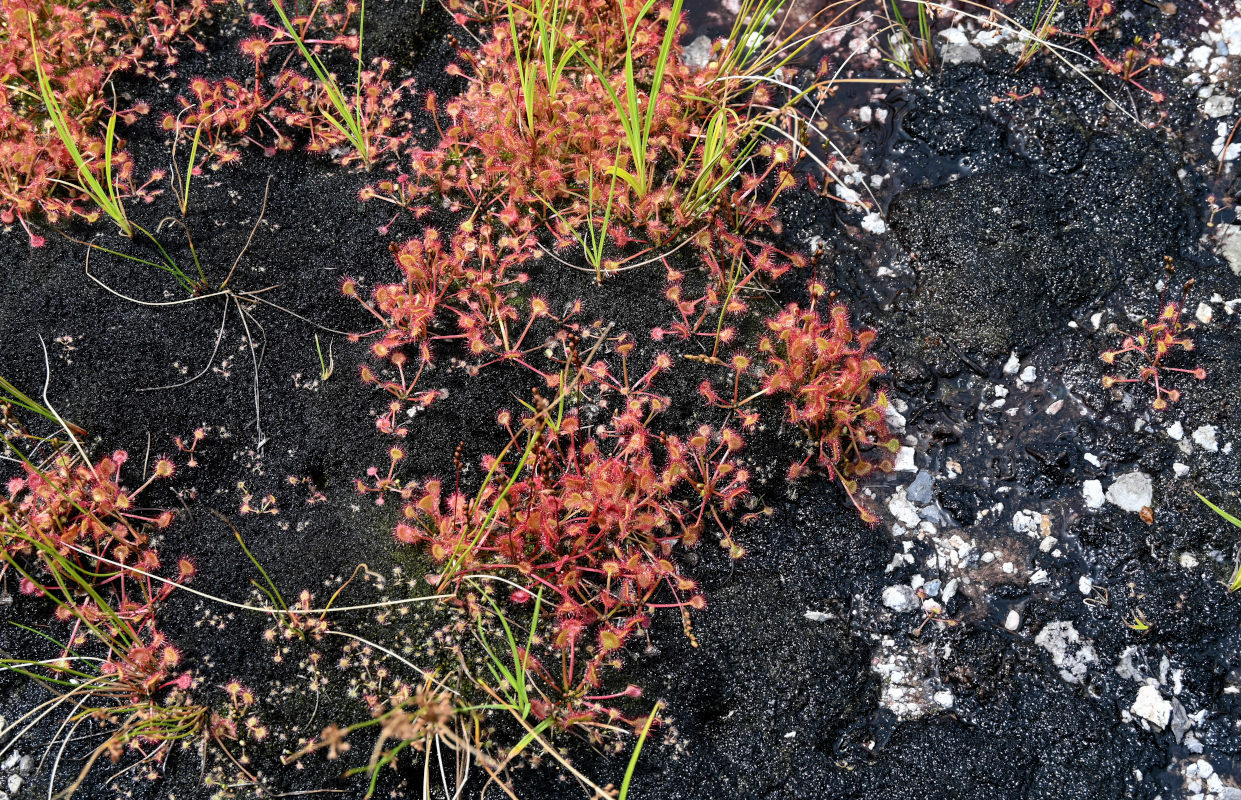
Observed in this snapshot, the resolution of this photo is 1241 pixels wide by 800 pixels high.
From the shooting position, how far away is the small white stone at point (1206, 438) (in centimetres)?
256

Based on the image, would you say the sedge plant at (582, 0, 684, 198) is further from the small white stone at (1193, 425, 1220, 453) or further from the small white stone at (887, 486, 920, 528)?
the small white stone at (1193, 425, 1220, 453)

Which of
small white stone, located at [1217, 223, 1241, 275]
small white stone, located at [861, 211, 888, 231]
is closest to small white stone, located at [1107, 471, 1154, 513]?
small white stone, located at [1217, 223, 1241, 275]

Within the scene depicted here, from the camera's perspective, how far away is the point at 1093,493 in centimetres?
254

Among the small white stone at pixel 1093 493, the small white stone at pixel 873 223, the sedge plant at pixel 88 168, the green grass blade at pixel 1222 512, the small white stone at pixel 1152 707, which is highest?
the sedge plant at pixel 88 168

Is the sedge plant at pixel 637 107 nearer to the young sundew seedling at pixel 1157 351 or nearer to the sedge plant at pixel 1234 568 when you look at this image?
the young sundew seedling at pixel 1157 351

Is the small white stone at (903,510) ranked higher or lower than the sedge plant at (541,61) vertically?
lower

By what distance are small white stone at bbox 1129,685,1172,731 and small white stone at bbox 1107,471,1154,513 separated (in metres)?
0.53

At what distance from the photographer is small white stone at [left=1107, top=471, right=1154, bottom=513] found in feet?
8.23

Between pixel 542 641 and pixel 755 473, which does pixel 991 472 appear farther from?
pixel 542 641

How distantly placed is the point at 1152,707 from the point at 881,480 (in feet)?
3.01

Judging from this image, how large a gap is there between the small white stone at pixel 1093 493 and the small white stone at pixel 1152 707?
20.9 inches

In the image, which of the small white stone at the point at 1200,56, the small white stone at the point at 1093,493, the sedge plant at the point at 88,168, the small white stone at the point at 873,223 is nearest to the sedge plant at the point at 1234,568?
the small white stone at the point at 1093,493

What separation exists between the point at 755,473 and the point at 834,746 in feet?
2.61

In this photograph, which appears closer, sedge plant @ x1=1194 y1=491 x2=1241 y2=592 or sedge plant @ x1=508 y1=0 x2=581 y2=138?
sedge plant @ x1=1194 y1=491 x2=1241 y2=592
